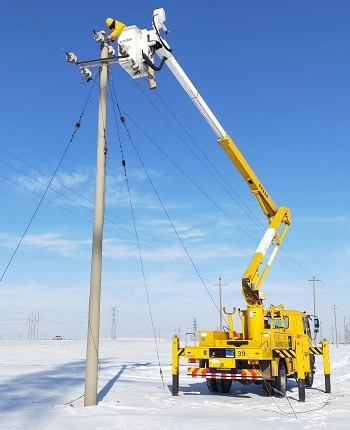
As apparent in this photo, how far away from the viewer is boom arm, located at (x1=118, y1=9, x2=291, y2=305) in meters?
12.6

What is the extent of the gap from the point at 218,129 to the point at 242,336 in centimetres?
739

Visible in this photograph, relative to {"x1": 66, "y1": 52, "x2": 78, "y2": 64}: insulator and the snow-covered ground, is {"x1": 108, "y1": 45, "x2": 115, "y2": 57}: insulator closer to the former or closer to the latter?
{"x1": 66, "y1": 52, "x2": 78, "y2": 64}: insulator

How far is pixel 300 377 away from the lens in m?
13.2

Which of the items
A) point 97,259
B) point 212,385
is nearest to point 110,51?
point 97,259

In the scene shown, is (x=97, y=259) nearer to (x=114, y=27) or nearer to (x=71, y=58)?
(x=71, y=58)

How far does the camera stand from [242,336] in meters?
15.8

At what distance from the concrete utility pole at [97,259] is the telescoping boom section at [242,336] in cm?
102

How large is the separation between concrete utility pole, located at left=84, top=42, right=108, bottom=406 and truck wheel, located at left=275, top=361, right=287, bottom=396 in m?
5.97

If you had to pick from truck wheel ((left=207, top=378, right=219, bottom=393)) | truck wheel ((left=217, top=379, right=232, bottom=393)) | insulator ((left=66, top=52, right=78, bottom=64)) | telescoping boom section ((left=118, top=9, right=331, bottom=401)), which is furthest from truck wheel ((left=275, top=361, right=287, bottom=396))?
insulator ((left=66, top=52, right=78, bottom=64))

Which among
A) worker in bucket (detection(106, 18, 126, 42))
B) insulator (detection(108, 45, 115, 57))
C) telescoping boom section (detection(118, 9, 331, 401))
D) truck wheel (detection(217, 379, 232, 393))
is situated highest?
worker in bucket (detection(106, 18, 126, 42))

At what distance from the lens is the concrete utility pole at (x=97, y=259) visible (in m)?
11.2

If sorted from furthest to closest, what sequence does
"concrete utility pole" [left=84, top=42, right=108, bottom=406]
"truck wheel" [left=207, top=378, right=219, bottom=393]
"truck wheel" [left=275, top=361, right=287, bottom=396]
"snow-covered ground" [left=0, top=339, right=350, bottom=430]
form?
1. "truck wheel" [left=207, top=378, right=219, bottom=393]
2. "truck wheel" [left=275, top=361, right=287, bottom=396]
3. "concrete utility pole" [left=84, top=42, right=108, bottom=406]
4. "snow-covered ground" [left=0, top=339, right=350, bottom=430]

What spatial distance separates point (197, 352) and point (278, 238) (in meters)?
6.84

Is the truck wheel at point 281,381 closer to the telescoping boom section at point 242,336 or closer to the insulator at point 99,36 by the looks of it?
the telescoping boom section at point 242,336
